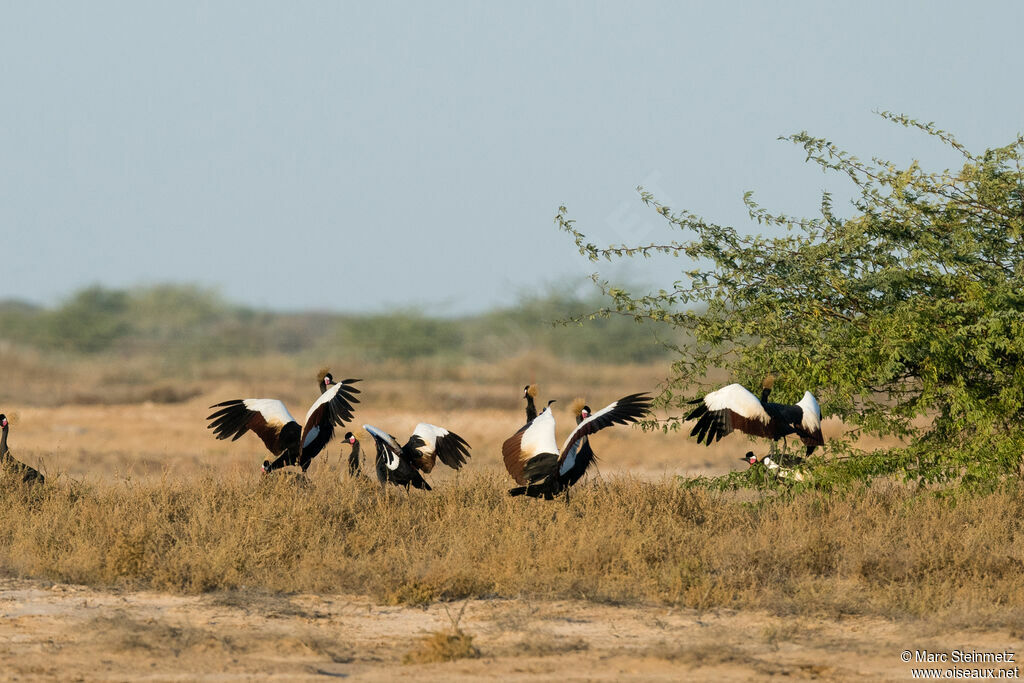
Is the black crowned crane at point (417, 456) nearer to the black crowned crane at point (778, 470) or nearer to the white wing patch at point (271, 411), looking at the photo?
the white wing patch at point (271, 411)

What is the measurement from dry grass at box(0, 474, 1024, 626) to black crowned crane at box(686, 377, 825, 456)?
2.13 ft

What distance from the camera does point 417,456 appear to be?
9.95 meters

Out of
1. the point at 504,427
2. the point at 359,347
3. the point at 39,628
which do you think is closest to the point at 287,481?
the point at 39,628

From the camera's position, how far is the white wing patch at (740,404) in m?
8.83

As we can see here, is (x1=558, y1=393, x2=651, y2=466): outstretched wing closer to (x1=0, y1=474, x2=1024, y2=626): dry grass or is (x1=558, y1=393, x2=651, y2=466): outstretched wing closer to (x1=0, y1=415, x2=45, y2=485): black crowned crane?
(x1=0, y1=474, x2=1024, y2=626): dry grass

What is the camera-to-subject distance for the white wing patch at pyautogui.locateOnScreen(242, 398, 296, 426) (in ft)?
32.1

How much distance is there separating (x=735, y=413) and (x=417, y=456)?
2.76m

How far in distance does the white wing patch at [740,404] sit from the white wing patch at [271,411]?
3.56 metres

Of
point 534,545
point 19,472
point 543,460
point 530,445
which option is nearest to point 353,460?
point 530,445

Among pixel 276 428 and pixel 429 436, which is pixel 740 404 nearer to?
pixel 429 436

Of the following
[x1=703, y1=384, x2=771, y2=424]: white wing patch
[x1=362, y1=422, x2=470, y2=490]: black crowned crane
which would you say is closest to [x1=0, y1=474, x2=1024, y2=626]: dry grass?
[x1=362, y1=422, x2=470, y2=490]: black crowned crane

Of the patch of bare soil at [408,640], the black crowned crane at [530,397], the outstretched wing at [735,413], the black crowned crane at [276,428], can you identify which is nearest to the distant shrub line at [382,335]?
the black crowned crane at [530,397]

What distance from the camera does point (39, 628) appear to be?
6664mm

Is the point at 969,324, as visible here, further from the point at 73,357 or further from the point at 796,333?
the point at 73,357
